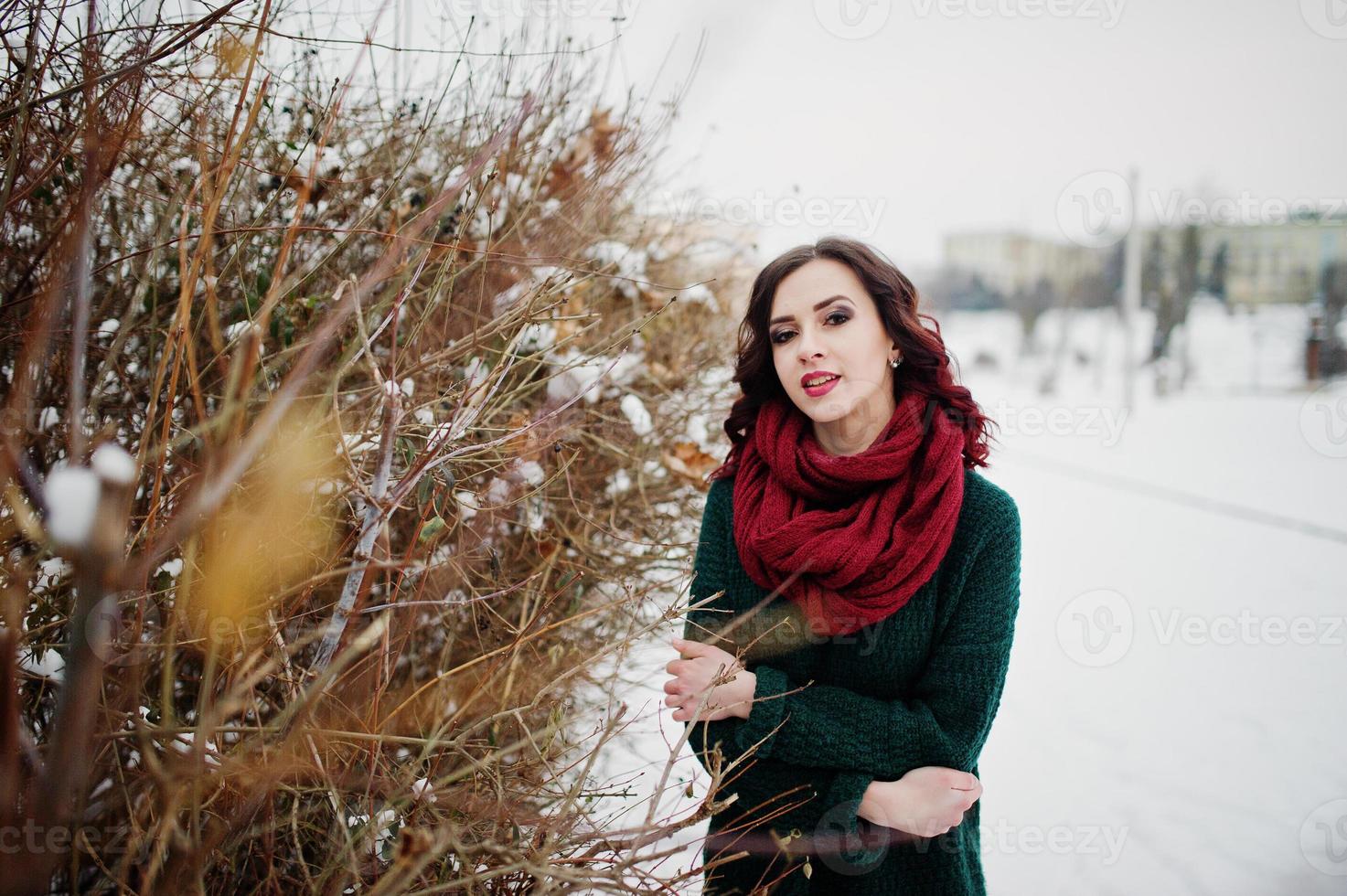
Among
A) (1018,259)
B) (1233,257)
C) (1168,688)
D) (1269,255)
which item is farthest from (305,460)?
(1018,259)

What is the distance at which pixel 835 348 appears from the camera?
1.58m

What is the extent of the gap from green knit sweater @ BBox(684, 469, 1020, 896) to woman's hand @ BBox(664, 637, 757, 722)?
32mm

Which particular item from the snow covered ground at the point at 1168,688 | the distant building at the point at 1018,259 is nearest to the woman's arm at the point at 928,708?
the snow covered ground at the point at 1168,688

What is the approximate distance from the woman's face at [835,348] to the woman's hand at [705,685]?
1.75 feet

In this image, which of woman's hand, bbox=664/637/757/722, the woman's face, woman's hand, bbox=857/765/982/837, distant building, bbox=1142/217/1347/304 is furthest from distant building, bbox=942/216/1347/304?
woman's hand, bbox=664/637/757/722

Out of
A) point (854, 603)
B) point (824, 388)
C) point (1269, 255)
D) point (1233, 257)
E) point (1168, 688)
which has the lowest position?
point (1168, 688)

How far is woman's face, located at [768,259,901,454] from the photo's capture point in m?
1.58

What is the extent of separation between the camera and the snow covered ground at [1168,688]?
2900mm

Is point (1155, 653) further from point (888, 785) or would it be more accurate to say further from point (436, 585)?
point (436, 585)

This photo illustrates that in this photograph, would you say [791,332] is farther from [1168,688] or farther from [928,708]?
[1168,688]

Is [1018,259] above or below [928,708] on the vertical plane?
above

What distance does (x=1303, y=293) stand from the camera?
14.7 meters

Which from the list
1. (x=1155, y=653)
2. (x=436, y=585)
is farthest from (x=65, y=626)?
(x=1155, y=653)

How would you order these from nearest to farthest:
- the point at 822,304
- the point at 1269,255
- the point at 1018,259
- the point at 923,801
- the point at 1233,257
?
the point at 923,801 → the point at 822,304 → the point at 1269,255 → the point at 1233,257 → the point at 1018,259
